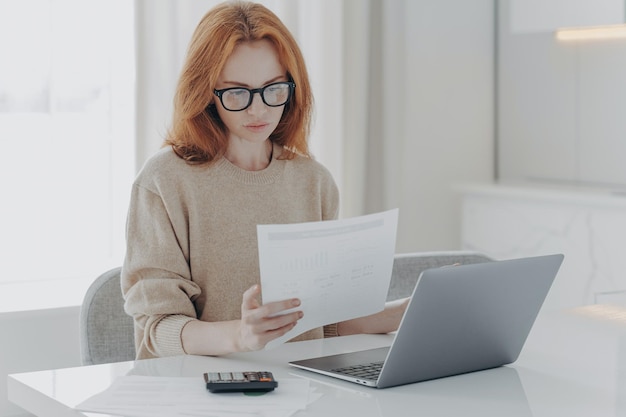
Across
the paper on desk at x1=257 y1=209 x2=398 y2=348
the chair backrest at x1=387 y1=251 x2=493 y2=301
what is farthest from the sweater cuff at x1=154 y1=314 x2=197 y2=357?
the chair backrest at x1=387 y1=251 x2=493 y2=301

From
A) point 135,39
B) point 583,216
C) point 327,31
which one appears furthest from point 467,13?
point 135,39

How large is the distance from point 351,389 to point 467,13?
2713 mm

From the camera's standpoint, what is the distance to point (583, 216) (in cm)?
326

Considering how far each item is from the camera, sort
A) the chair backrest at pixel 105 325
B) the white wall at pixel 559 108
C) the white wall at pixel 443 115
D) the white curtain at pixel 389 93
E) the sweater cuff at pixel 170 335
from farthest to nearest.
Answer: the white wall at pixel 443 115
the white wall at pixel 559 108
the white curtain at pixel 389 93
the chair backrest at pixel 105 325
the sweater cuff at pixel 170 335

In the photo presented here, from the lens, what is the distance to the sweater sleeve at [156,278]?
1.66 metres

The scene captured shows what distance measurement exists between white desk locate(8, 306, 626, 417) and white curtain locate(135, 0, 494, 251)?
1637 millimetres

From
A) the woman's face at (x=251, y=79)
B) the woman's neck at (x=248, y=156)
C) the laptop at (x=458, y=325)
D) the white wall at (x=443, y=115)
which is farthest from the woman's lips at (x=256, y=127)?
the white wall at (x=443, y=115)

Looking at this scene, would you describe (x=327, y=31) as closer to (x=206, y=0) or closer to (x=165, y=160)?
(x=206, y=0)

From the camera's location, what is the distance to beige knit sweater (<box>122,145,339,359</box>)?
65.7 inches

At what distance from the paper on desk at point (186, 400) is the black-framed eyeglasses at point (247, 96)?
1.84ft

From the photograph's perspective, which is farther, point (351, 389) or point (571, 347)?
point (571, 347)

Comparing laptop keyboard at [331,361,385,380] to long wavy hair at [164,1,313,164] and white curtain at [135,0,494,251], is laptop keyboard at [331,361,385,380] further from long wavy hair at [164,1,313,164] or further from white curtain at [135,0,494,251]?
white curtain at [135,0,494,251]

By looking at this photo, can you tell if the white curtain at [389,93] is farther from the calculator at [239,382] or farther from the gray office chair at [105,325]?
the calculator at [239,382]

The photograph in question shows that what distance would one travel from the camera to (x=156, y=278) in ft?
5.52
